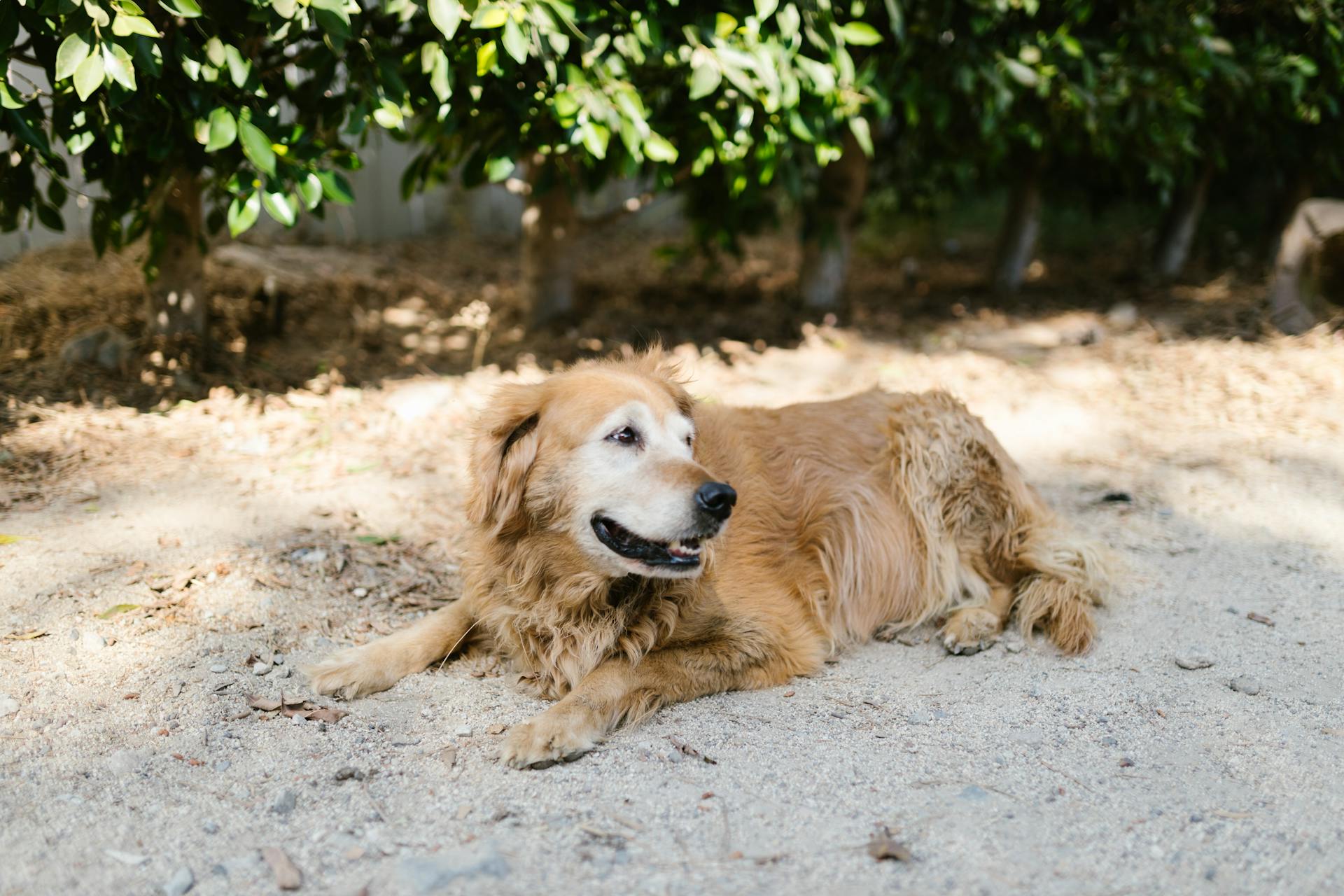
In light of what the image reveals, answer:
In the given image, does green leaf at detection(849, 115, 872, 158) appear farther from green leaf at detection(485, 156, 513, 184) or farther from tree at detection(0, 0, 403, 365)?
tree at detection(0, 0, 403, 365)

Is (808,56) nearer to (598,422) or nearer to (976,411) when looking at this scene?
(976,411)

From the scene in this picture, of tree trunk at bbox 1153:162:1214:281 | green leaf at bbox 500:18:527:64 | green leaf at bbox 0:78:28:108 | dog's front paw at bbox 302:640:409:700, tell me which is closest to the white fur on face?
dog's front paw at bbox 302:640:409:700

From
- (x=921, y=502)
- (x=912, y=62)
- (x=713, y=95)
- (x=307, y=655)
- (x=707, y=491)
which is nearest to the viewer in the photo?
(x=707, y=491)

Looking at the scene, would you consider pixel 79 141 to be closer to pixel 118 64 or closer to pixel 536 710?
pixel 118 64

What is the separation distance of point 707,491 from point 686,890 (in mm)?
961

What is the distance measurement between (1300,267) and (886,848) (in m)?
5.21

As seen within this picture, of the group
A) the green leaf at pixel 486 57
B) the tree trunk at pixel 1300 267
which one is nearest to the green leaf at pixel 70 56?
the green leaf at pixel 486 57

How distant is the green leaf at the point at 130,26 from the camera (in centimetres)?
266

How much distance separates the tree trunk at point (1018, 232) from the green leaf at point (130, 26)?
609cm

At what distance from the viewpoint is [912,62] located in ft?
16.0

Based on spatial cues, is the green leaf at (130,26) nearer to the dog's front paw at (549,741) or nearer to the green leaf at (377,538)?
the green leaf at (377,538)

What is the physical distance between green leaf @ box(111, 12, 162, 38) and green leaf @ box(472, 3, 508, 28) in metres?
0.90

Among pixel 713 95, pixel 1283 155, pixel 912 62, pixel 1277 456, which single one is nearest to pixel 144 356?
pixel 713 95

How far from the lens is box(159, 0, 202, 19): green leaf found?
107 inches
